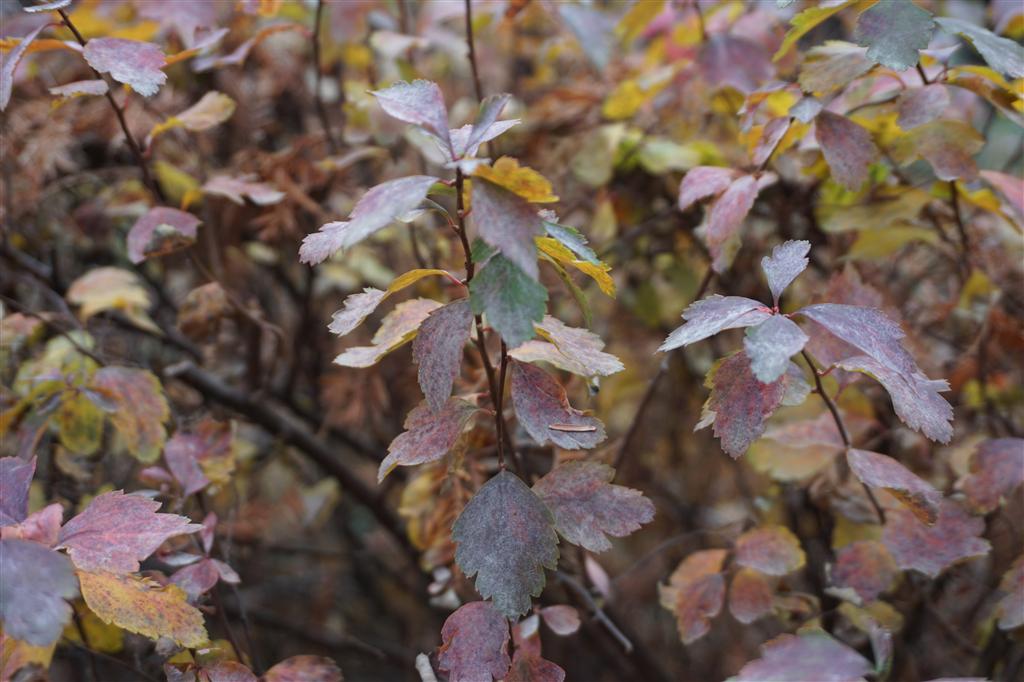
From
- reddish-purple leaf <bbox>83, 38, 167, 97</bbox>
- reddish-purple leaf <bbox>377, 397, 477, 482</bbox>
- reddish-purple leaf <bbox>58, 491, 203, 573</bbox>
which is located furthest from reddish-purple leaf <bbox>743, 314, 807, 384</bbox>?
reddish-purple leaf <bbox>83, 38, 167, 97</bbox>

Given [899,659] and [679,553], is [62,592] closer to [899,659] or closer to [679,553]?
[899,659]

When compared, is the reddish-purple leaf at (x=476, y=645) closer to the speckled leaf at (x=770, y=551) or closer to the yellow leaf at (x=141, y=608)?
the yellow leaf at (x=141, y=608)

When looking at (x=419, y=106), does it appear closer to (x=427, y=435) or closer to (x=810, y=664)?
(x=427, y=435)

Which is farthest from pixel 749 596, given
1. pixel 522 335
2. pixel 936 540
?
pixel 522 335

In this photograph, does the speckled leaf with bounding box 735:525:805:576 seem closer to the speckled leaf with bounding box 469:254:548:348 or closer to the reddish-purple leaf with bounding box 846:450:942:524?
the reddish-purple leaf with bounding box 846:450:942:524

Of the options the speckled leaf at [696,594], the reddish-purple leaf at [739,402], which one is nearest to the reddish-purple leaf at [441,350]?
the reddish-purple leaf at [739,402]

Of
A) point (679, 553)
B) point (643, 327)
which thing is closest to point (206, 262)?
point (643, 327)

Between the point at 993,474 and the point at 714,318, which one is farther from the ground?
the point at 714,318
